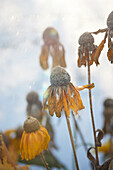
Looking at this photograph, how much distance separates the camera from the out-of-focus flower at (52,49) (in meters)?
0.58

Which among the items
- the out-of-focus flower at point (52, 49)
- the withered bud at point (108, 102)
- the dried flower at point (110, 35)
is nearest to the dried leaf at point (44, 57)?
the out-of-focus flower at point (52, 49)

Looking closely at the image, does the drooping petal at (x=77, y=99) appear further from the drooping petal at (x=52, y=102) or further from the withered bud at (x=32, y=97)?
the withered bud at (x=32, y=97)

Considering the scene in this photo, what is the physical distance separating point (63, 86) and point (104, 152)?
12.2 inches

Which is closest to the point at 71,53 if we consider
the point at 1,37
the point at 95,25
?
the point at 95,25

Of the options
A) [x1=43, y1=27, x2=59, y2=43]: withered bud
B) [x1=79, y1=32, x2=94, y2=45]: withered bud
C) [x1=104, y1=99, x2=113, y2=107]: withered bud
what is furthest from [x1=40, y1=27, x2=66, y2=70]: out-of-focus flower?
[x1=79, y1=32, x2=94, y2=45]: withered bud

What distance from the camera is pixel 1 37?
0.60 metres

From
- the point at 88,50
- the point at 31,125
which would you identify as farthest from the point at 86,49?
the point at 31,125

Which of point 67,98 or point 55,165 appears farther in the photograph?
point 55,165

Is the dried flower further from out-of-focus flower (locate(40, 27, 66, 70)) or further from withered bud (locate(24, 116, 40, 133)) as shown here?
out-of-focus flower (locate(40, 27, 66, 70))

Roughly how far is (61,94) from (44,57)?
32cm

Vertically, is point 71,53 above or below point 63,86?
above

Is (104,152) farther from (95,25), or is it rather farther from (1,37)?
(1,37)

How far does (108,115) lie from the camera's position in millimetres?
533

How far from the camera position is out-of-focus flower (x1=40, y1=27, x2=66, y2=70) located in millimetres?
576
